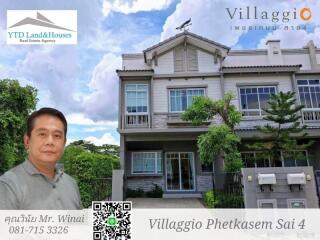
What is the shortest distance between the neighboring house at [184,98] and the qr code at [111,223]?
20.1 ft

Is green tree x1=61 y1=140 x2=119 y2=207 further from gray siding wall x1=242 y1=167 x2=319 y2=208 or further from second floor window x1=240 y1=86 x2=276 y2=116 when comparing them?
second floor window x1=240 y1=86 x2=276 y2=116

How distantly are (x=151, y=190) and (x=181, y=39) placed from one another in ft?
19.8

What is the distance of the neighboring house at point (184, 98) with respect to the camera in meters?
9.98

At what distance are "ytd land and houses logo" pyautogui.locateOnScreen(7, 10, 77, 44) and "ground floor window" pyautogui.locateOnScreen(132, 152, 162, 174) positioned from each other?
21.9 feet

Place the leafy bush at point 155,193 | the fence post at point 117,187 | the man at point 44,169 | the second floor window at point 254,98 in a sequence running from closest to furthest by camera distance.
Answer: the man at point 44,169
the fence post at point 117,187
the leafy bush at point 155,193
the second floor window at point 254,98

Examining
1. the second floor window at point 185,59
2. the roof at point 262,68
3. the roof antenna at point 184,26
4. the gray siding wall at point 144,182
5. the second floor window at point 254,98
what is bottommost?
the gray siding wall at point 144,182

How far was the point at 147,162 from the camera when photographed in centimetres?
1045

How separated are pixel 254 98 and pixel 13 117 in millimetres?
8424

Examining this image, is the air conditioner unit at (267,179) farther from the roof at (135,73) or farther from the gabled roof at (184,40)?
the gabled roof at (184,40)

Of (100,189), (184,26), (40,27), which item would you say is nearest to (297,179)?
(100,189)

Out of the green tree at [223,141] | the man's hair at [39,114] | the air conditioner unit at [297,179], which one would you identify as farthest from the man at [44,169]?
the green tree at [223,141]

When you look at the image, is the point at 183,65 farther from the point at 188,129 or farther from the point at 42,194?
the point at 42,194

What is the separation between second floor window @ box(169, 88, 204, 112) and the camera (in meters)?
10.3

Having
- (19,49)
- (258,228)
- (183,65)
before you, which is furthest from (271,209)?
(183,65)
